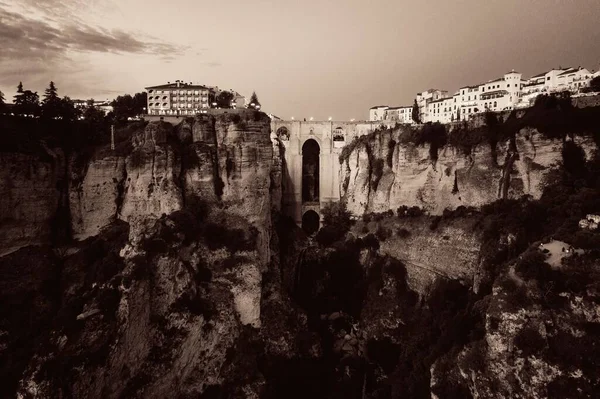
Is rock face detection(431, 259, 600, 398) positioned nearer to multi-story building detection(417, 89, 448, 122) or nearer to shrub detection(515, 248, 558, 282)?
shrub detection(515, 248, 558, 282)

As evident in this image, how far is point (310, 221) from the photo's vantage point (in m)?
51.5

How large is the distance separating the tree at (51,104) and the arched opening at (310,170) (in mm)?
26481

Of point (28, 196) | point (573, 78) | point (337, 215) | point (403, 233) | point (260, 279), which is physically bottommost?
point (260, 279)

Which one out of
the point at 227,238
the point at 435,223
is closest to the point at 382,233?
the point at 435,223

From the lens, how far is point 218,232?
30.5 meters

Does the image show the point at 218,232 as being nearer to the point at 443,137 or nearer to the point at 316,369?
the point at 316,369

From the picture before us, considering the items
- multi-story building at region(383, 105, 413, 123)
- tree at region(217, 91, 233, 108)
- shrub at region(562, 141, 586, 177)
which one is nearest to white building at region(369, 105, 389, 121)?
multi-story building at region(383, 105, 413, 123)

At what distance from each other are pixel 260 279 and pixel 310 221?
71.8 ft

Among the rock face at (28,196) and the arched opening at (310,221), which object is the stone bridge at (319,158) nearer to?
the arched opening at (310,221)

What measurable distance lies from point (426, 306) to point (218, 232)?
53.6 feet

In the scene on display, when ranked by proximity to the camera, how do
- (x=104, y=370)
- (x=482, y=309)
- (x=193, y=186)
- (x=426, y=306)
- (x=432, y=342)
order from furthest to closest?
(x=426, y=306) < (x=193, y=186) < (x=432, y=342) < (x=482, y=309) < (x=104, y=370)

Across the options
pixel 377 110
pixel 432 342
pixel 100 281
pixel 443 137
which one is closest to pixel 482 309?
pixel 432 342

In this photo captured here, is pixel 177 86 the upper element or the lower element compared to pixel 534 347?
upper

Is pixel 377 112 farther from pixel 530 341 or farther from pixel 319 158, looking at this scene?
pixel 530 341
